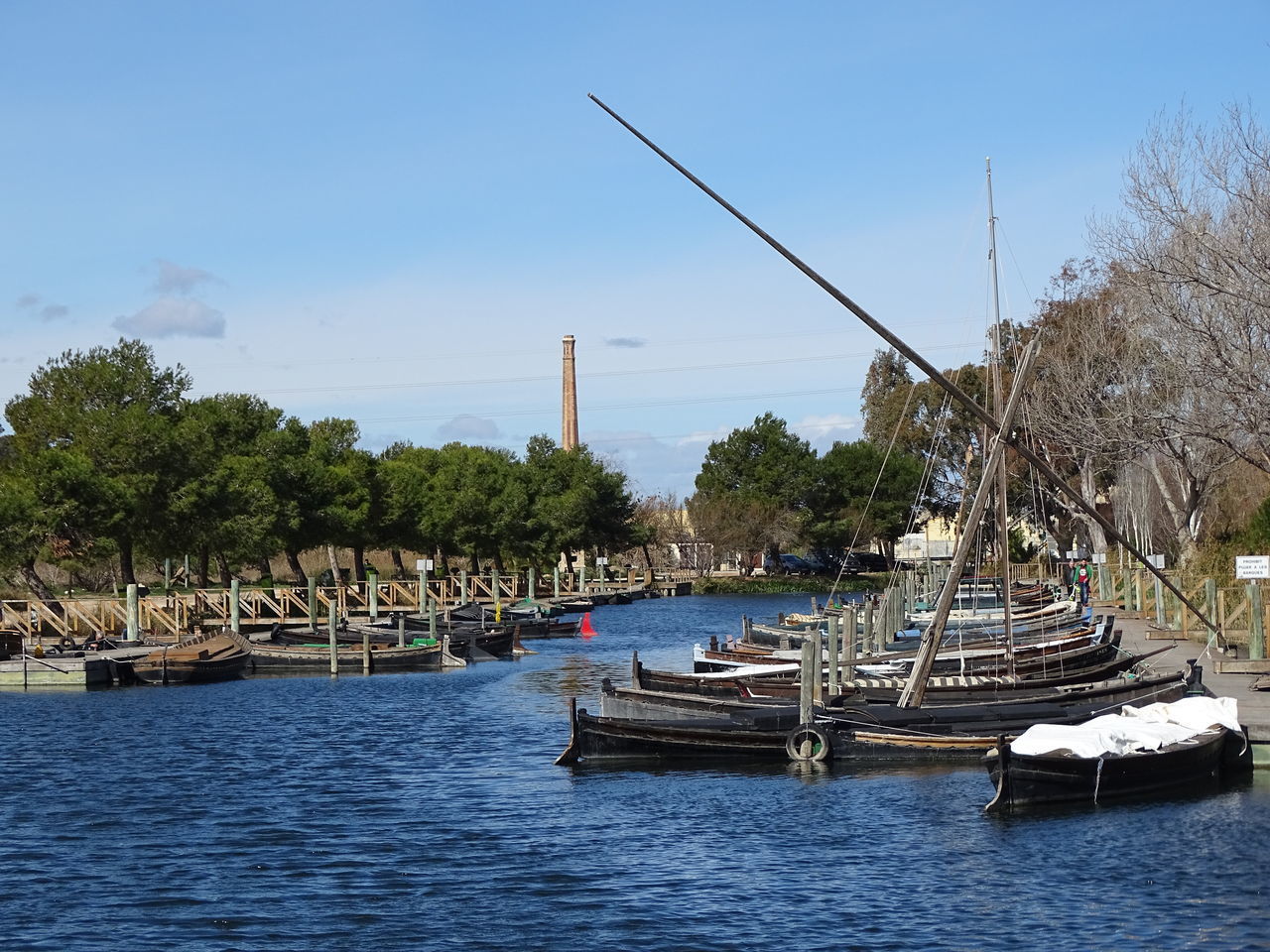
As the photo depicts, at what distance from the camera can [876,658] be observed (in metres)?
36.0

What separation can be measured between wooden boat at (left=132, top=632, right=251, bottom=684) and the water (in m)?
14.4

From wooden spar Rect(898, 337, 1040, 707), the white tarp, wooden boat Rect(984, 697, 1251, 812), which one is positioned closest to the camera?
wooden boat Rect(984, 697, 1251, 812)

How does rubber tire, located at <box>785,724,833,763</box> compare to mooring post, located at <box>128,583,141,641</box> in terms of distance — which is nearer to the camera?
rubber tire, located at <box>785,724,833,763</box>

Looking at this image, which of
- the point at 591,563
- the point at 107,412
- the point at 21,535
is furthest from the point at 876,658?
the point at 591,563

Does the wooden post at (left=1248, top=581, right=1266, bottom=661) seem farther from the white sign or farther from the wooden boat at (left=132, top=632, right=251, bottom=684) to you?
the wooden boat at (left=132, top=632, right=251, bottom=684)

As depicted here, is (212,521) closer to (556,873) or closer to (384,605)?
(384,605)

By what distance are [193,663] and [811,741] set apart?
89.3 feet

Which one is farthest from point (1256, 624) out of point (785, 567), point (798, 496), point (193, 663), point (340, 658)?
point (785, 567)

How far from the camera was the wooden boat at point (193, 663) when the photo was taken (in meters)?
47.1

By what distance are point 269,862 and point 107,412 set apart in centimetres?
4394

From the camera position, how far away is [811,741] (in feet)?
87.1

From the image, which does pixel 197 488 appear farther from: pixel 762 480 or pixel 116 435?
pixel 762 480

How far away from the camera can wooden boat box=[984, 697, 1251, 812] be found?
21.9m

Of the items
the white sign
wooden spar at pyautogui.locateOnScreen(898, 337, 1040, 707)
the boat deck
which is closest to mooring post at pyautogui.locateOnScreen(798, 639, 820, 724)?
wooden spar at pyautogui.locateOnScreen(898, 337, 1040, 707)
